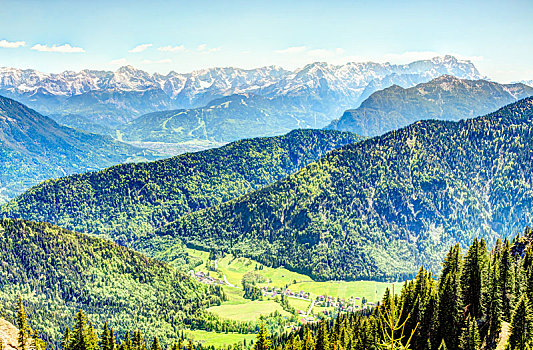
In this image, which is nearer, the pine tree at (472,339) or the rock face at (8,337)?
the pine tree at (472,339)

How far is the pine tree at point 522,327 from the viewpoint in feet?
263

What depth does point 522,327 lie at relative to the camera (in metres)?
81.2

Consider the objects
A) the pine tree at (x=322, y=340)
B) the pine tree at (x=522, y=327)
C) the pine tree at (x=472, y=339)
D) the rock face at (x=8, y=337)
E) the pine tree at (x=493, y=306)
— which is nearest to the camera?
the pine tree at (x=522, y=327)

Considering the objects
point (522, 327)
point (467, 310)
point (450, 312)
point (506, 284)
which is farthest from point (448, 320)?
point (522, 327)

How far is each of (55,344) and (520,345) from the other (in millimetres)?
153731

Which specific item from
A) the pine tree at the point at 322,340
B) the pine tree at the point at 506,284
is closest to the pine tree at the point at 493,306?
the pine tree at the point at 506,284

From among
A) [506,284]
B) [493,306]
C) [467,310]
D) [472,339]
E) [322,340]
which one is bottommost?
[322,340]

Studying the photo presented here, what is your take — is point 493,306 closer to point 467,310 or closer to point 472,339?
point 467,310

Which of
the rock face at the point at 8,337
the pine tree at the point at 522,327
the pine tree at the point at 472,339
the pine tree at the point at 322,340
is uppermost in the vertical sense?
the pine tree at the point at 522,327

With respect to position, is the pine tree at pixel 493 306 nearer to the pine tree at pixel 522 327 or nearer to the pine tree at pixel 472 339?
the pine tree at pixel 472 339

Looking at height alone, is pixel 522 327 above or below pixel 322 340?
above

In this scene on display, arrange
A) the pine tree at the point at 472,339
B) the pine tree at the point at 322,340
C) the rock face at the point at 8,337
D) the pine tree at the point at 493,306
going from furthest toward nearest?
the pine tree at the point at 322,340
the rock face at the point at 8,337
the pine tree at the point at 493,306
the pine tree at the point at 472,339

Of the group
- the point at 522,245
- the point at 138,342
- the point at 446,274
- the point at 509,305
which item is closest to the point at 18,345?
the point at 138,342

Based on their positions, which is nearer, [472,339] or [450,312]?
[472,339]
